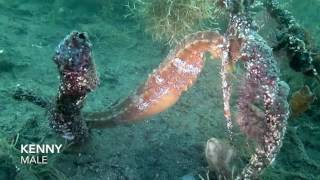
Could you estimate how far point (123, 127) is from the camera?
477 centimetres

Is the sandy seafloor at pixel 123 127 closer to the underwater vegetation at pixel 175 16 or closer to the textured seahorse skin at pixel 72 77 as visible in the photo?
the underwater vegetation at pixel 175 16

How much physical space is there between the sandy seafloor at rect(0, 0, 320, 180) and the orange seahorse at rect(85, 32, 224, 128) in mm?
288

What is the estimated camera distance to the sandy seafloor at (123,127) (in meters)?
4.20

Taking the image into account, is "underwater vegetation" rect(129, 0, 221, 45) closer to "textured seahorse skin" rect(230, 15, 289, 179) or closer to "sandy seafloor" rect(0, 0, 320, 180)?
"sandy seafloor" rect(0, 0, 320, 180)

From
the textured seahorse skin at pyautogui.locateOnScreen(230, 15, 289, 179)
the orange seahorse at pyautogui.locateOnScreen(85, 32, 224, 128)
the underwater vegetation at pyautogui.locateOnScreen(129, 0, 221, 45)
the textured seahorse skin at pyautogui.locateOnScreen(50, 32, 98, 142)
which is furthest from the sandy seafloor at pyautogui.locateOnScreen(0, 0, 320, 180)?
the textured seahorse skin at pyautogui.locateOnScreen(230, 15, 289, 179)

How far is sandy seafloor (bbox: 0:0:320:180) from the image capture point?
420 centimetres

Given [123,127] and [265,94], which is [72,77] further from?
[265,94]

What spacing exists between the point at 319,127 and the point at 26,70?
500 centimetres

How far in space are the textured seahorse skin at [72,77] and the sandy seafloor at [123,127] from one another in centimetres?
54

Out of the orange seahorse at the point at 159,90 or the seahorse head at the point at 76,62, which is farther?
the orange seahorse at the point at 159,90

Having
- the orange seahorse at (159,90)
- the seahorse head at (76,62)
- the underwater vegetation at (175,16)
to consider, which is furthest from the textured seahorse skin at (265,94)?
the underwater vegetation at (175,16)

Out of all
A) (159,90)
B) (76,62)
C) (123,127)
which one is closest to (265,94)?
(159,90)

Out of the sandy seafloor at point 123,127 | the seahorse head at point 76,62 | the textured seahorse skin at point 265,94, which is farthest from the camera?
the sandy seafloor at point 123,127

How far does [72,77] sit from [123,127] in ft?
5.01
